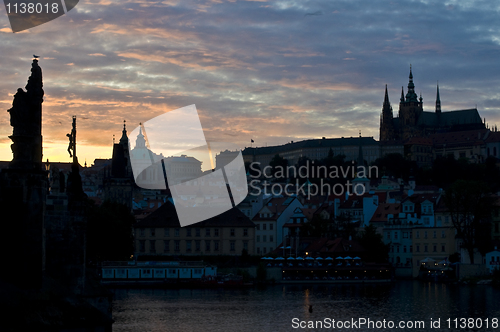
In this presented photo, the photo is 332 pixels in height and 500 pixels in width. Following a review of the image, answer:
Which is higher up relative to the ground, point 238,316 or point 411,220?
point 411,220

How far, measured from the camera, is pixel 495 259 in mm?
72750

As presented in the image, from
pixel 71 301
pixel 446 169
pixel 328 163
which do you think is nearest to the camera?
pixel 71 301

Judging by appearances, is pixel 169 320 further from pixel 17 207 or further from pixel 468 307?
pixel 17 207

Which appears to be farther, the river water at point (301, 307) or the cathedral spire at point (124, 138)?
the cathedral spire at point (124, 138)

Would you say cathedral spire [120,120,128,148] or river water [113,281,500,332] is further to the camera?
→ cathedral spire [120,120,128,148]

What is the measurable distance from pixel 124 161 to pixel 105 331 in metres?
101

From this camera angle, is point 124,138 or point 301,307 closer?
point 301,307

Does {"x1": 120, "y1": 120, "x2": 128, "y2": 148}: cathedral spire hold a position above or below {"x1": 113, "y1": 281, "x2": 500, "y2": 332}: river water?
above

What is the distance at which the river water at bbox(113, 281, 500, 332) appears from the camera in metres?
41.0

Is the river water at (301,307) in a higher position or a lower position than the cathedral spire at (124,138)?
lower

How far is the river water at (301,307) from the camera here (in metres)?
41.0

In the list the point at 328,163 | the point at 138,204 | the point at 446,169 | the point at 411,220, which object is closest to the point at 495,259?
the point at 411,220

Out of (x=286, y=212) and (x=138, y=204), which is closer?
(x=286, y=212)

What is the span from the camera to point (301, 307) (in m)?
50.4
